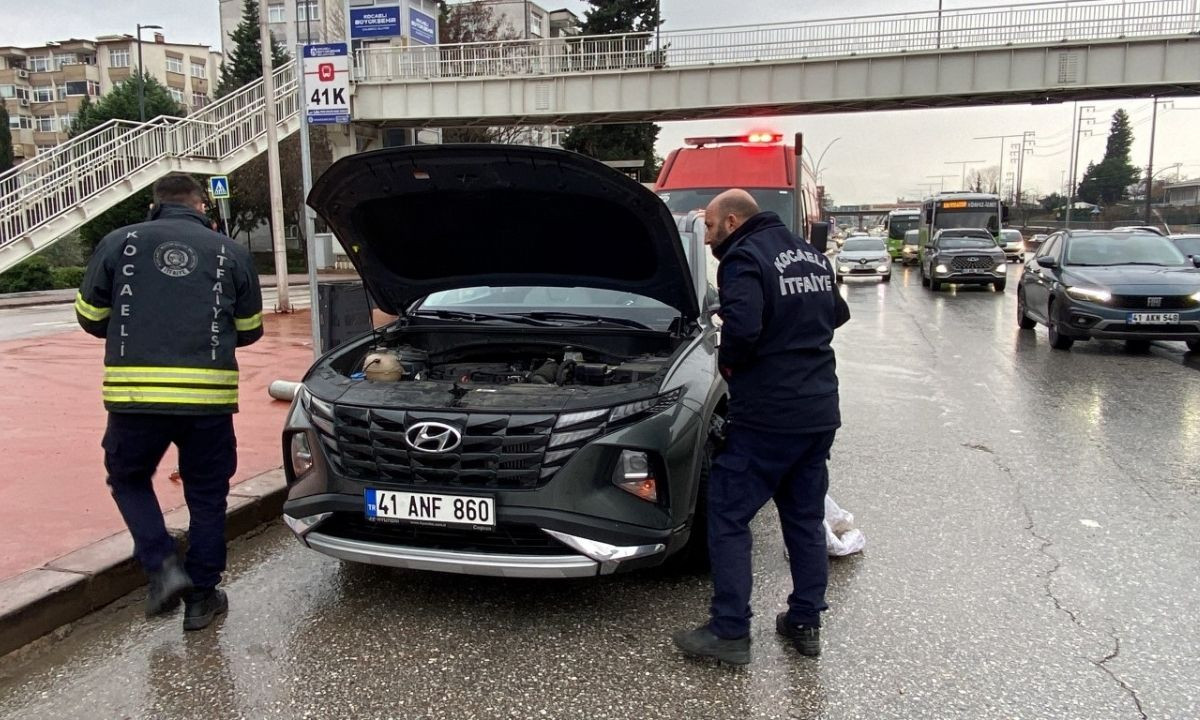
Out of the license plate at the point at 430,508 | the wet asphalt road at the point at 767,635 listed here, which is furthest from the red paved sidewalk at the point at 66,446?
the license plate at the point at 430,508

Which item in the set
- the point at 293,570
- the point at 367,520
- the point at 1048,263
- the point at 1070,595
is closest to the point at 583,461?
the point at 367,520

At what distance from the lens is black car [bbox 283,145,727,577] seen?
3.24 m

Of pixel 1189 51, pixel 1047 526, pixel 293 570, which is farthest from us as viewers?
pixel 1189 51

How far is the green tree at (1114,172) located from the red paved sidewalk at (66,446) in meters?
83.4

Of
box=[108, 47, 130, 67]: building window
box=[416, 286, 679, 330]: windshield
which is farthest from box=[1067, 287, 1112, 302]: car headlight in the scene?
box=[108, 47, 130, 67]: building window

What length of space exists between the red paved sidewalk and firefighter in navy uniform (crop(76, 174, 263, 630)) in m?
0.88

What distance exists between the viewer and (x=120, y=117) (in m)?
38.8

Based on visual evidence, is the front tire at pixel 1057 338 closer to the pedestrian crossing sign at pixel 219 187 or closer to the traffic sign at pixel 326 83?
the traffic sign at pixel 326 83

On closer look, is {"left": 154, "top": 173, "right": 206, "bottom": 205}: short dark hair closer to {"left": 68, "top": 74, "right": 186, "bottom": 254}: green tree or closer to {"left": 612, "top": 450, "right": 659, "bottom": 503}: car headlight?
{"left": 612, "top": 450, "right": 659, "bottom": 503}: car headlight

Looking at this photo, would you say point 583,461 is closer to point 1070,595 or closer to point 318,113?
point 1070,595

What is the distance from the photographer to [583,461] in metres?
3.23

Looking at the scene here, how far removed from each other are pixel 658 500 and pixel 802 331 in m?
0.87

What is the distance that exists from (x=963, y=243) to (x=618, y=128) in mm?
26068

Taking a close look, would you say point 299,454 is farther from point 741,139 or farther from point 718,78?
point 718,78
